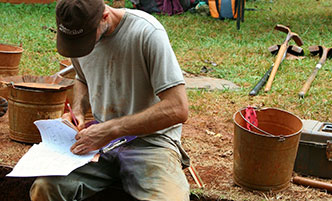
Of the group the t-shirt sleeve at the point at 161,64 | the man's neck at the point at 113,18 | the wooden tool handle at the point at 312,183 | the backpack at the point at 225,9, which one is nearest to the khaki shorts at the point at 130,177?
the t-shirt sleeve at the point at 161,64

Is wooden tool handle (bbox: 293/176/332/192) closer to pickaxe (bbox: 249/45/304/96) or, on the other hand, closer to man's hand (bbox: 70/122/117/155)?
man's hand (bbox: 70/122/117/155)

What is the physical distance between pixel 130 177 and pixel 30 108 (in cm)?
178

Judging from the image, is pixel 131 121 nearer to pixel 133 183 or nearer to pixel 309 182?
pixel 133 183

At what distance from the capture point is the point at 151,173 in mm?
2746

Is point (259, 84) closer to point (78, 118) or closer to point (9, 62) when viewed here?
point (9, 62)

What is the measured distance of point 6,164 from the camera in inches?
149

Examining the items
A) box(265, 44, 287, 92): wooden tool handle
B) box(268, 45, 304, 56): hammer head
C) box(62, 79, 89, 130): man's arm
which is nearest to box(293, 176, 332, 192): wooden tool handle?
box(62, 79, 89, 130): man's arm

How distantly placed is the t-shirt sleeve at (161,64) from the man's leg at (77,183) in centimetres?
62

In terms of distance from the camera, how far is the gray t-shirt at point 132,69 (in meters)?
2.69

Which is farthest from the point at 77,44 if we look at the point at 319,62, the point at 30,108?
the point at 319,62

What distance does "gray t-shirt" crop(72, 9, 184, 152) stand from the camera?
8.81ft

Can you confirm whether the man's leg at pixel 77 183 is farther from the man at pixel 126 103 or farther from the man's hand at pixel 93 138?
the man's hand at pixel 93 138

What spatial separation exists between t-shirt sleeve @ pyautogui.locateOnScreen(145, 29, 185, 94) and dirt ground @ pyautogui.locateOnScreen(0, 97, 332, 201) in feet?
3.48

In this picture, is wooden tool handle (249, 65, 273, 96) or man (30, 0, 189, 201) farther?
wooden tool handle (249, 65, 273, 96)
